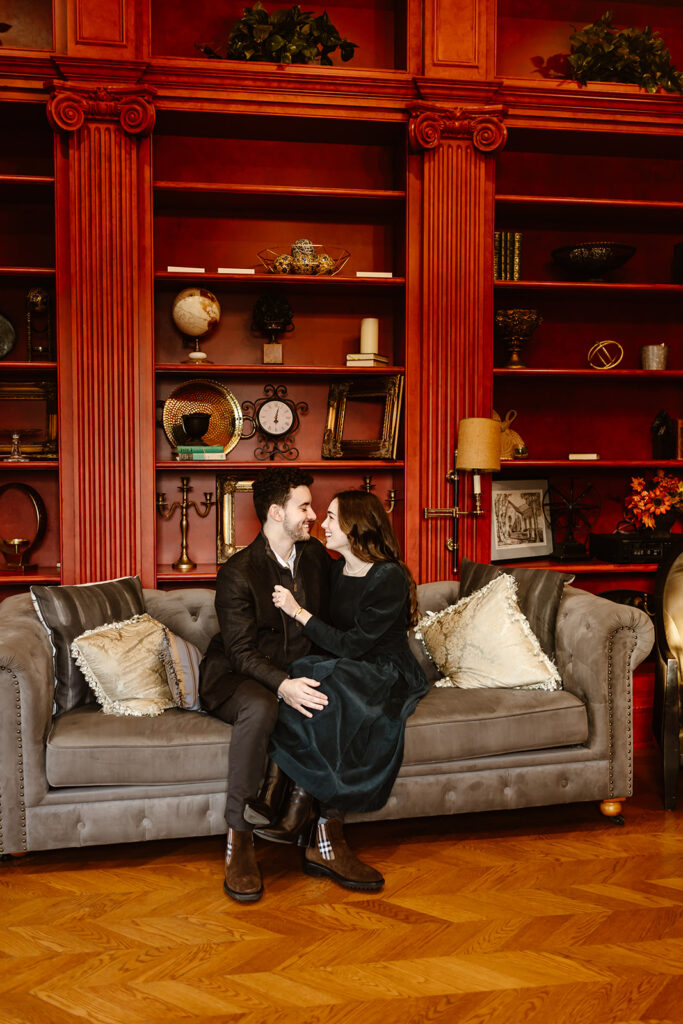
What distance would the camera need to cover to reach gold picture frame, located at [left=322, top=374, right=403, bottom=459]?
396 cm

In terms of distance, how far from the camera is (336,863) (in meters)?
2.54

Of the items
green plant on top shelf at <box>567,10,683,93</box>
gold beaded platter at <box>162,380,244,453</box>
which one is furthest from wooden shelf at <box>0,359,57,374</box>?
green plant on top shelf at <box>567,10,683,93</box>

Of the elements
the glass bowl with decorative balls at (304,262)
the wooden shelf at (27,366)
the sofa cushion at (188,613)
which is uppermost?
the glass bowl with decorative balls at (304,262)

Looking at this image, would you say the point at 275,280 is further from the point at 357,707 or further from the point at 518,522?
the point at 357,707

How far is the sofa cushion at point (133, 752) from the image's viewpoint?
259 centimetres

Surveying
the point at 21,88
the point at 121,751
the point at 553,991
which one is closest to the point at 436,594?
the point at 121,751

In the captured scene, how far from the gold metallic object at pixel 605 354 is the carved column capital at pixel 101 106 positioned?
238 centimetres

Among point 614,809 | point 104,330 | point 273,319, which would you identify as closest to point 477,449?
point 273,319

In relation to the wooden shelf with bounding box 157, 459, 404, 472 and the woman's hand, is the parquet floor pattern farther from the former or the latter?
the wooden shelf with bounding box 157, 459, 404, 472

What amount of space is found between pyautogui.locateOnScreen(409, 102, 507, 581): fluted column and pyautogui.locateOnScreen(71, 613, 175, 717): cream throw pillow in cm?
152

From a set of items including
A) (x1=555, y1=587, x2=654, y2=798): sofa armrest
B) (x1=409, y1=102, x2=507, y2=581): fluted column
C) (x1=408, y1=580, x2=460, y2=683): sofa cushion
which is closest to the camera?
(x1=555, y1=587, x2=654, y2=798): sofa armrest

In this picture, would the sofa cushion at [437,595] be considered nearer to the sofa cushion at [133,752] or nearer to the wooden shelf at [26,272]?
the sofa cushion at [133,752]

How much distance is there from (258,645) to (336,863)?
0.73 metres

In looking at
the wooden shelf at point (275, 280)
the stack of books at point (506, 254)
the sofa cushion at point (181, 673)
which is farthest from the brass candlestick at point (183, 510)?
the stack of books at point (506, 254)
